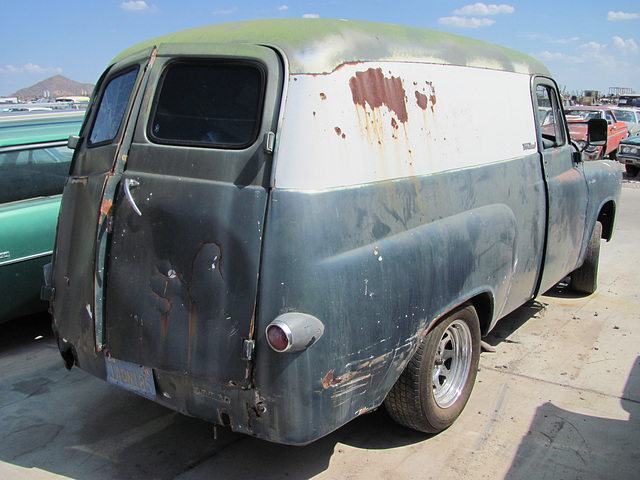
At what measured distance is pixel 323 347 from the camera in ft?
8.12

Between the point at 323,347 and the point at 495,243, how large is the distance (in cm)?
149

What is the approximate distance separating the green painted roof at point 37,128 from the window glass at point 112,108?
2.09 meters

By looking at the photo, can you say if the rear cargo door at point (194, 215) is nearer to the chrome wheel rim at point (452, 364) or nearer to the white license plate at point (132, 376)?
the white license plate at point (132, 376)

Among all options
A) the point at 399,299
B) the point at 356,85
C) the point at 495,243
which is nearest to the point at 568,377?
the point at 495,243

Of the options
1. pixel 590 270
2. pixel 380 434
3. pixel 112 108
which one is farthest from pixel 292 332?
pixel 590 270

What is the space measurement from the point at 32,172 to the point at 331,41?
3440mm

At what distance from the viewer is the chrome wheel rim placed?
341 centimetres

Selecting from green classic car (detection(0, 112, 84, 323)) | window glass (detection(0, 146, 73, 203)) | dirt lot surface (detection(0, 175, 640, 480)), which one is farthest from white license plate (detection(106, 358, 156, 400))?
window glass (detection(0, 146, 73, 203))

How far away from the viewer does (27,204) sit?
4.80m

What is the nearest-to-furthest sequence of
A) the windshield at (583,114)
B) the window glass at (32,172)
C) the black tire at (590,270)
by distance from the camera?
the window glass at (32,172) < the black tire at (590,270) < the windshield at (583,114)

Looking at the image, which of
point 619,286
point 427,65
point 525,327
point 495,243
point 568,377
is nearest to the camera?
point 427,65

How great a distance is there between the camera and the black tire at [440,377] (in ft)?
10.1

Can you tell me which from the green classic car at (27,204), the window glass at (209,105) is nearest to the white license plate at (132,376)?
the window glass at (209,105)

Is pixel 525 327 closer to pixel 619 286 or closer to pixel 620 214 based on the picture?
pixel 619 286
